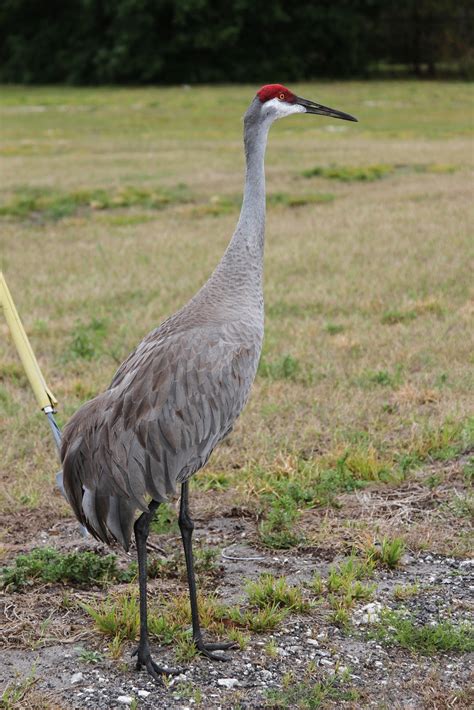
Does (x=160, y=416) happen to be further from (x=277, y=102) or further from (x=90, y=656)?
(x=277, y=102)

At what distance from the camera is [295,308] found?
8367 mm

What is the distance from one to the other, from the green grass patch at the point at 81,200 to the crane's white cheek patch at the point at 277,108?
8.73 meters

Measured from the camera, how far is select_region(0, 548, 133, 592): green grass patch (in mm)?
4250

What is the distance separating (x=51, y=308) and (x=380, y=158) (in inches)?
394

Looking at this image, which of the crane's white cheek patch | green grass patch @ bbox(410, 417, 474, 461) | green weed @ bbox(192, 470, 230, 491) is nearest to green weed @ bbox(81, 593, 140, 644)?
green weed @ bbox(192, 470, 230, 491)

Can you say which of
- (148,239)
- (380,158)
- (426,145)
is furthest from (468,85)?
(148,239)

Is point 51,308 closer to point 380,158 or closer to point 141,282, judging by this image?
point 141,282

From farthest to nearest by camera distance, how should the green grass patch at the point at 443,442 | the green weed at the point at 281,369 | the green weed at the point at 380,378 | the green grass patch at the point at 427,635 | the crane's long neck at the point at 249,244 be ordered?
the green weed at the point at 281,369 < the green weed at the point at 380,378 < the green grass patch at the point at 443,442 < the crane's long neck at the point at 249,244 < the green grass patch at the point at 427,635

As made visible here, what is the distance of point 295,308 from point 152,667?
506 centimetres

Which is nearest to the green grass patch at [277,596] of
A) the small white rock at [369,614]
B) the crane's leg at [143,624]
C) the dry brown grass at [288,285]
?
the small white rock at [369,614]

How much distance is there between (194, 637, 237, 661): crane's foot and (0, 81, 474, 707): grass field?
1.36ft

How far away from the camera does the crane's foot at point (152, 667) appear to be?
3.62 metres

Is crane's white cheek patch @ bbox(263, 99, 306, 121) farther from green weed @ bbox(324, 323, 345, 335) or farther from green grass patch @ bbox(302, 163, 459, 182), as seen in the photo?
green grass patch @ bbox(302, 163, 459, 182)

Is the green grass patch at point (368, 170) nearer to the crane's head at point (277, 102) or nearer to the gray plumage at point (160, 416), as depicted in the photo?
the crane's head at point (277, 102)
